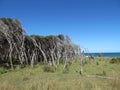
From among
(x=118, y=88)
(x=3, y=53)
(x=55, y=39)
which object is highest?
(x=55, y=39)

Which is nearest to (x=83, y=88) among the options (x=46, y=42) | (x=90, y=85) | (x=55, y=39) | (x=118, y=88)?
(x=90, y=85)

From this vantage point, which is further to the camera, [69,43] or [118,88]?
[69,43]

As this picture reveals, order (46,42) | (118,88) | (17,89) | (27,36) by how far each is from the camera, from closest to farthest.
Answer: (17,89) → (118,88) → (27,36) → (46,42)

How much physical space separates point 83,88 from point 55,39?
17687 mm

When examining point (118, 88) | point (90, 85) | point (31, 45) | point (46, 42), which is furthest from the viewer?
point (46, 42)

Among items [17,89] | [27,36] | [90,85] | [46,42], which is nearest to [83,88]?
[90,85]

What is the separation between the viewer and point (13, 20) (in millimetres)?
20109

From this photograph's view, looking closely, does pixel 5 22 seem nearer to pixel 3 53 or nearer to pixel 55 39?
pixel 3 53

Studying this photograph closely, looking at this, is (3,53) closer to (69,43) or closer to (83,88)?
(69,43)

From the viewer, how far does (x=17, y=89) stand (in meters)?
8.38

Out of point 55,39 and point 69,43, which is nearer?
point 69,43

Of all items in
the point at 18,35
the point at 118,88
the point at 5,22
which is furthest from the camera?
the point at 18,35

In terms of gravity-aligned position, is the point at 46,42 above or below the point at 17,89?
above

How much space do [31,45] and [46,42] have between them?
2669 millimetres
